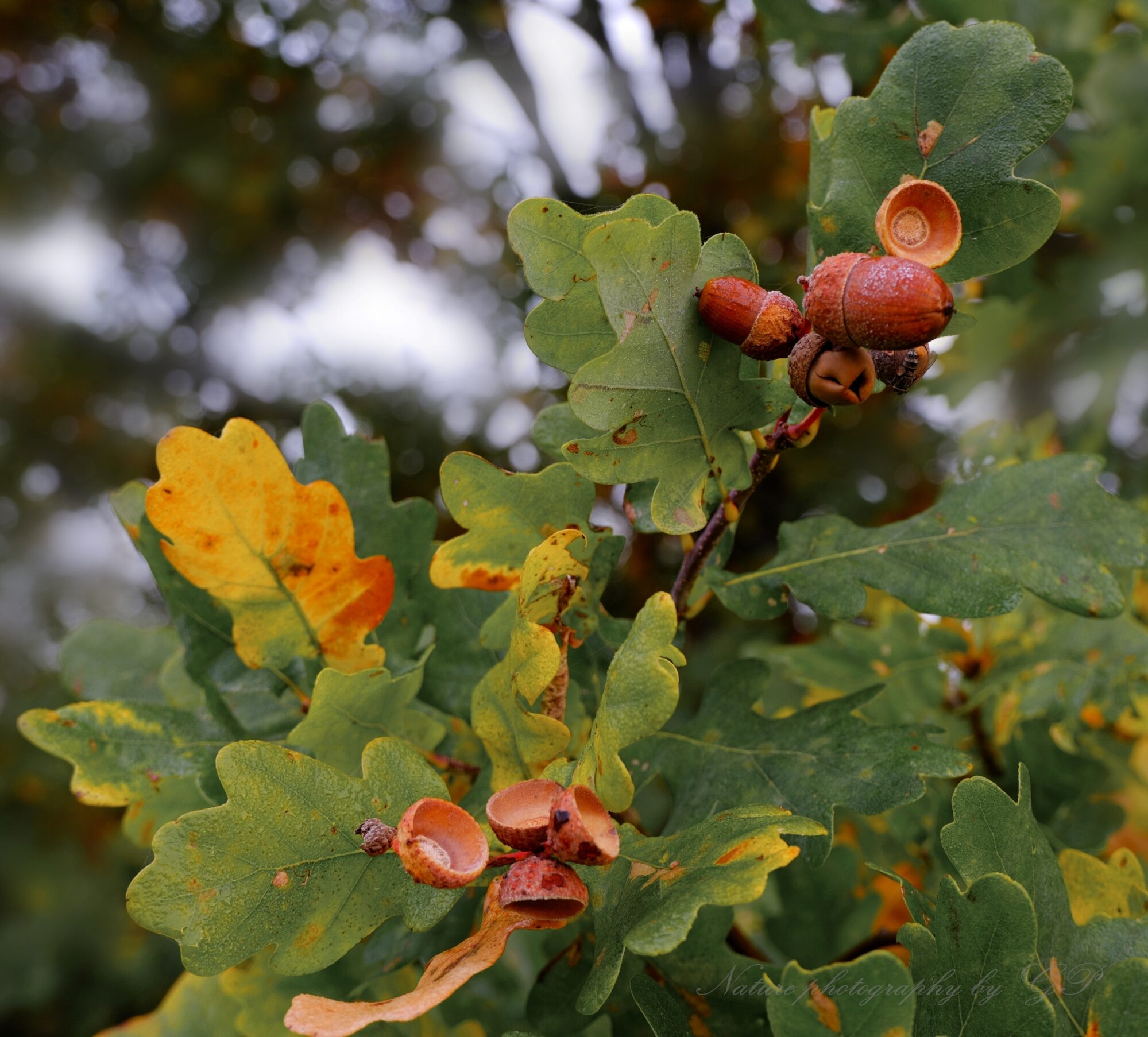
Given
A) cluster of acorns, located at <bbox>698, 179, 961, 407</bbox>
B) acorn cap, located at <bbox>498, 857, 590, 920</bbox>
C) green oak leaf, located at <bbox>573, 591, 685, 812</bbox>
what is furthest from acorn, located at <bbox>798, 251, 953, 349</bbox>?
acorn cap, located at <bbox>498, 857, 590, 920</bbox>

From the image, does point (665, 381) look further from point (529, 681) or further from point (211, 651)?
point (211, 651)

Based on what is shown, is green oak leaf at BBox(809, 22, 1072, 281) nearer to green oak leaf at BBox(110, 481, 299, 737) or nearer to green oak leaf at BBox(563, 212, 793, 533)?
green oak leaf at BBox(563, 212, 793, 533)

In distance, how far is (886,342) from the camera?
14.1 inches

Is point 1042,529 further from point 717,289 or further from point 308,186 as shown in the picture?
point 308,186

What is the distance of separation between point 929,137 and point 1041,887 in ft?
1.14

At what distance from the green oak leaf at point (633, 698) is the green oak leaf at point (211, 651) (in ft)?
0.80

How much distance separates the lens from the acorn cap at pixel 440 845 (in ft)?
1.10

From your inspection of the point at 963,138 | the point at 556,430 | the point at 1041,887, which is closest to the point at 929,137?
the point at 963,138

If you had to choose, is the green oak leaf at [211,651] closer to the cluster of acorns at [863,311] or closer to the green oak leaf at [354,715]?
the green oak leaf at [354,715]

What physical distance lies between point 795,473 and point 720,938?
3.85 feet

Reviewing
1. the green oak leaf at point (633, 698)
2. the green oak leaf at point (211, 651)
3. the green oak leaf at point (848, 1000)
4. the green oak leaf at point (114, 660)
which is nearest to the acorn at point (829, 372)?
the green oak leaf at point (633, 698)

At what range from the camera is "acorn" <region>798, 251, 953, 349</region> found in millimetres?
352

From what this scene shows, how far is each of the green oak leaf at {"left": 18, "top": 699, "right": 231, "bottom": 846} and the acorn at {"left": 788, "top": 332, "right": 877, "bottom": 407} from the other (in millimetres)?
357

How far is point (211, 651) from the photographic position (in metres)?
0.54
